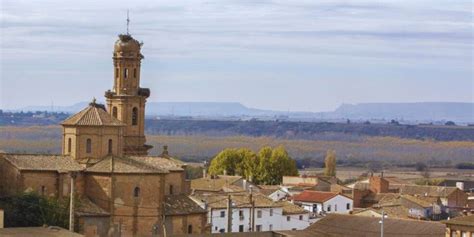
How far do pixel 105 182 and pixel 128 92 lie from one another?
1757 cm

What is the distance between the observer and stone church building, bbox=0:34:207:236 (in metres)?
60.2

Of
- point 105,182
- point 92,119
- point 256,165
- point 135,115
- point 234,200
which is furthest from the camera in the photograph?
point 256,165

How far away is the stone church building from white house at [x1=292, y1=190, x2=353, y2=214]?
2309 centimetres

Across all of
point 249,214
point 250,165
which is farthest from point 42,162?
point 250,165

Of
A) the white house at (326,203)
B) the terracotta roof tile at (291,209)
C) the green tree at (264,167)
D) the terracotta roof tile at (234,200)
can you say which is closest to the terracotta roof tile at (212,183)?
the white house at (326,203)

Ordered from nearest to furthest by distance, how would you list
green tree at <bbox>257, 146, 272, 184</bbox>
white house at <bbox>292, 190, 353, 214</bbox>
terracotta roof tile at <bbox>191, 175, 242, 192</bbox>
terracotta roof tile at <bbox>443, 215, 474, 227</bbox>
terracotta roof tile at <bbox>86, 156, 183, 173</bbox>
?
terracotta roof tile at <bbox>443, 215, 474, 227</bbox> < terracotta roof tile at <bbox>86, 156, 183, 173</bbox> < white house at <bbox>292, 190, 353, 214</bbox> < terracotta roof tile at <bbox>191, 175, 242, 192</bbox> < green tree at <bbox>257, 146, 272, 184</bbox>

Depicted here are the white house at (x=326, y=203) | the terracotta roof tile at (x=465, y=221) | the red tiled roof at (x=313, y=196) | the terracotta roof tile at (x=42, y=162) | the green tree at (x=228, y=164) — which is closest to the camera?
the terracotta roof tile at (x=465, y=221)

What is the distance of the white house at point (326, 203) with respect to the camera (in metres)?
88.9

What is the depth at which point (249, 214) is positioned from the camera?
76688 mm

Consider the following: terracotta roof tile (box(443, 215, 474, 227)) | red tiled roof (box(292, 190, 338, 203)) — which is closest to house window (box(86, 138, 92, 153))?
terracotta roof tile (box(443, 215, 474, 227))

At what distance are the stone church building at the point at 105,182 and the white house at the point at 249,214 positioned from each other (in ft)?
25.9

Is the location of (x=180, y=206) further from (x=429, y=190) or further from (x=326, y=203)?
(x=429, y=190)

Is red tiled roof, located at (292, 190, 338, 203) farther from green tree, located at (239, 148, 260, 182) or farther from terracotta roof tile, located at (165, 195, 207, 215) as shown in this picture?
terracotta roof tile, located at (165, 195, 207, 215)

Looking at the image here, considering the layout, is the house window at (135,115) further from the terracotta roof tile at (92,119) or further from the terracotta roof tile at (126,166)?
the terracotta roof tile at (126,166)
